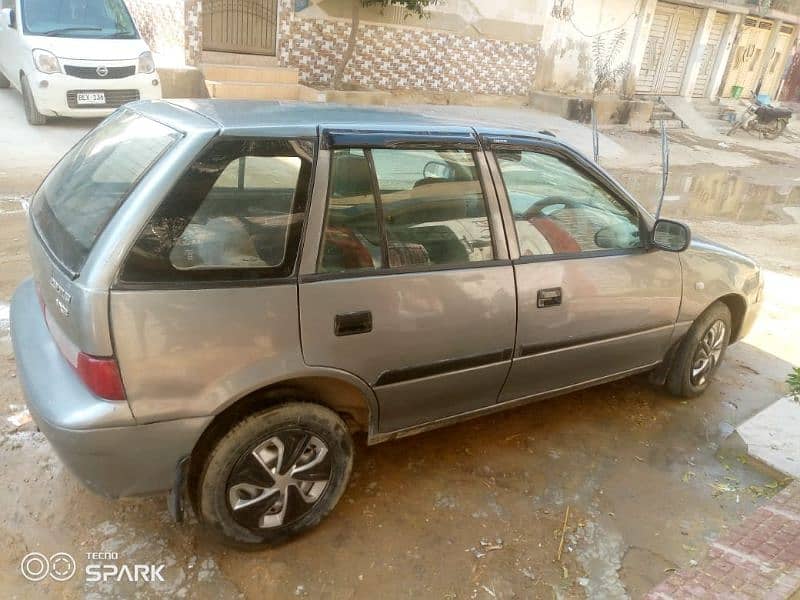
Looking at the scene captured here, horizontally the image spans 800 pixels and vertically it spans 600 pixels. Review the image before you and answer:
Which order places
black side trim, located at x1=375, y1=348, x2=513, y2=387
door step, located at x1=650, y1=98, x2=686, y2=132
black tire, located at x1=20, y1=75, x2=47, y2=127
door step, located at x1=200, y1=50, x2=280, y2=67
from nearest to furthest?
black side trim, located at x1=375, y1=348, x2=513, y2=387, black tire, located at x1=20, y1=75, x2=47, y2=127, door step, located at x1=200, y1=50, x2=280, y2=67, door step, located at x1=650, y1=98, x2=686, y2=132

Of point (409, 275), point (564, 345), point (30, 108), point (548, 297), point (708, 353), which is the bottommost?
point (30, 108)

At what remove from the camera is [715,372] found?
4258 millimetres

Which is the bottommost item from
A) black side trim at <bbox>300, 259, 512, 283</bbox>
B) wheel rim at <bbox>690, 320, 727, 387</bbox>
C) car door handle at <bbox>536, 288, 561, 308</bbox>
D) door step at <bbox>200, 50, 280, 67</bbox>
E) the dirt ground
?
the dirt ground

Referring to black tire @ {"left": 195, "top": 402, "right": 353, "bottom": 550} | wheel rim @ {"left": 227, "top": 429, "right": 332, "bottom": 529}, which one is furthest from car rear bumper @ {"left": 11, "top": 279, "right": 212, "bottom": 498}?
wheel rim @ {"left": 227, "top": 429, "right": 332, "bottom": 529}

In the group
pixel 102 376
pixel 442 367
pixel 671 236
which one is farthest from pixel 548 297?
pixel 102 376

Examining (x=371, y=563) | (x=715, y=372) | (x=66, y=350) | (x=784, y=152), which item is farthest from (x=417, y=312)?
(x=784, y=152)

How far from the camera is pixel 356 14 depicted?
12008mm

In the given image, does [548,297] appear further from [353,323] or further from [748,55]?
[748,55]

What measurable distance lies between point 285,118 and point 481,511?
6.33 feet

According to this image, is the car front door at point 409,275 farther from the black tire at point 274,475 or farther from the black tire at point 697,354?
the black tire at point 697,354

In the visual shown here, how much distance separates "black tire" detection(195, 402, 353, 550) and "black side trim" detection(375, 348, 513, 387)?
0.89ft

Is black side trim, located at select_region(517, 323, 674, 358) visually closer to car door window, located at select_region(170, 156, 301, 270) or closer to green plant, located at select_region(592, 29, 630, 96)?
car door window, located at select_region(170, 156, 301, 270)

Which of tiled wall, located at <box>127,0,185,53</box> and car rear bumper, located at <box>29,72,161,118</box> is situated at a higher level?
tiled wall, located at <box>127,0,185,53</box>

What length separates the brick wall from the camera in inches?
472
